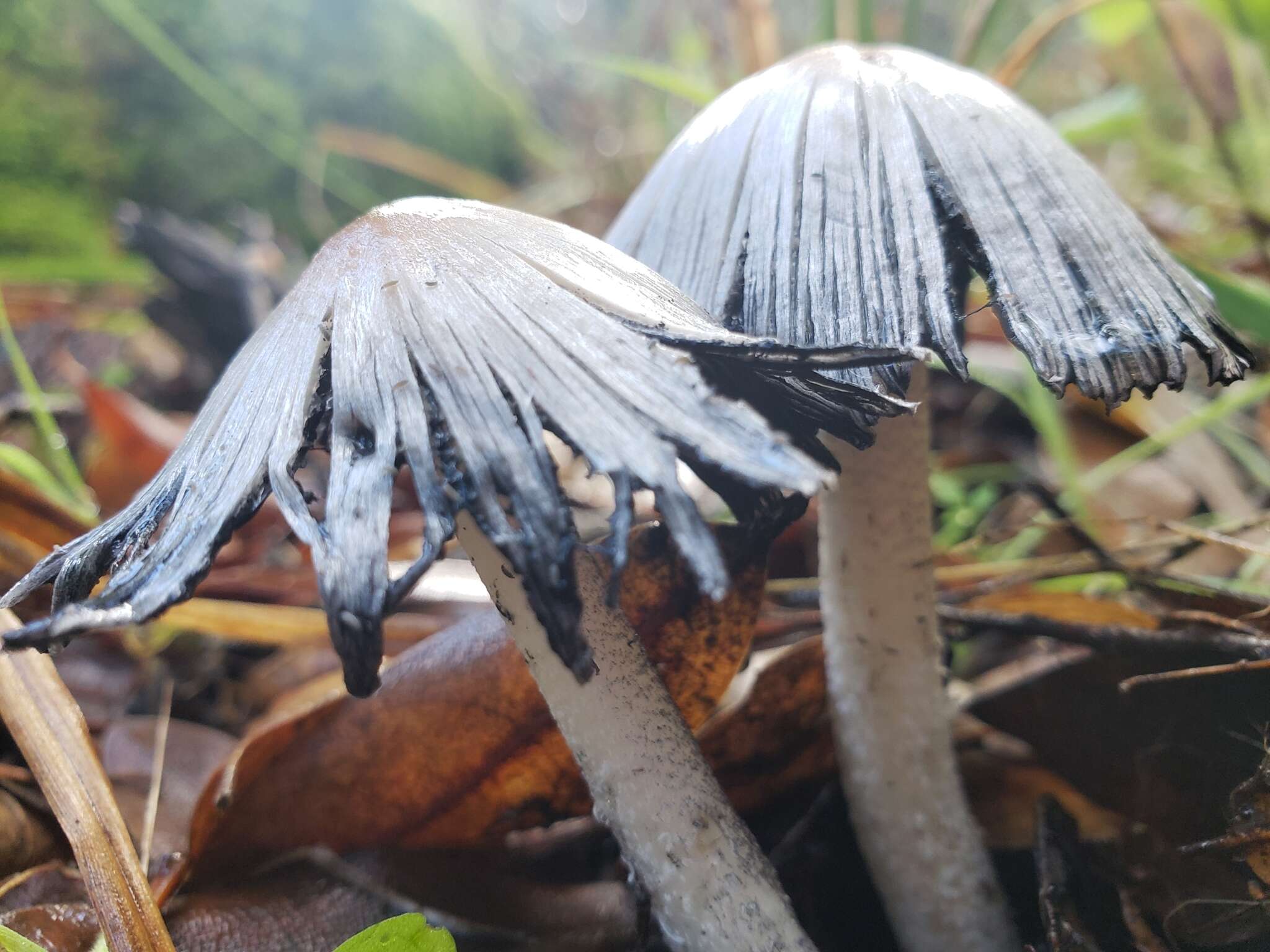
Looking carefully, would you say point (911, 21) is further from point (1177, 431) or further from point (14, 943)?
point (14, 943)

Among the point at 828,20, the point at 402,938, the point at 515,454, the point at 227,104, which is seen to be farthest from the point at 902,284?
the point at 227,104

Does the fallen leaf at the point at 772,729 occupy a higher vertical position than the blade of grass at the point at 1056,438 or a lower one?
lower

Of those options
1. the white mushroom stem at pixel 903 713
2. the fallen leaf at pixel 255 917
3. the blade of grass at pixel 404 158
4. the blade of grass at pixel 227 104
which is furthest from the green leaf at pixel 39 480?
the blade of grass at pixel 404 158

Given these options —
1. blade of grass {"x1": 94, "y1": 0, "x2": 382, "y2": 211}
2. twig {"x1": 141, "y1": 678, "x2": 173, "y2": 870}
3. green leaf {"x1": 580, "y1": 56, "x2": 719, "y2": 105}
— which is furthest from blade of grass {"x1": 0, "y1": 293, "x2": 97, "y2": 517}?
blade of grass {"x1": 94, "y1": 0, "x2": 382, "y2": 211}

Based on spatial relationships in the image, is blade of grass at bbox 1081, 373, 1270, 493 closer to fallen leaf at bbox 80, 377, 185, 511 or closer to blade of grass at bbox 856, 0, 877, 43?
blade of grass at bbox 856, 0, 877, 43

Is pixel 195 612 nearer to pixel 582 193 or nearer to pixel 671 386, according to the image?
pixel 671 386

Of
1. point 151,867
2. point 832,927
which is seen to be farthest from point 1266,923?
point 151,867

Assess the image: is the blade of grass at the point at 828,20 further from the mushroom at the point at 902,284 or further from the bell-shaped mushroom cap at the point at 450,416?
the bell-shaped mushroom cap at the point at 450,416

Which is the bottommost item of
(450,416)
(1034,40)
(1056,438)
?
(1056,438)
